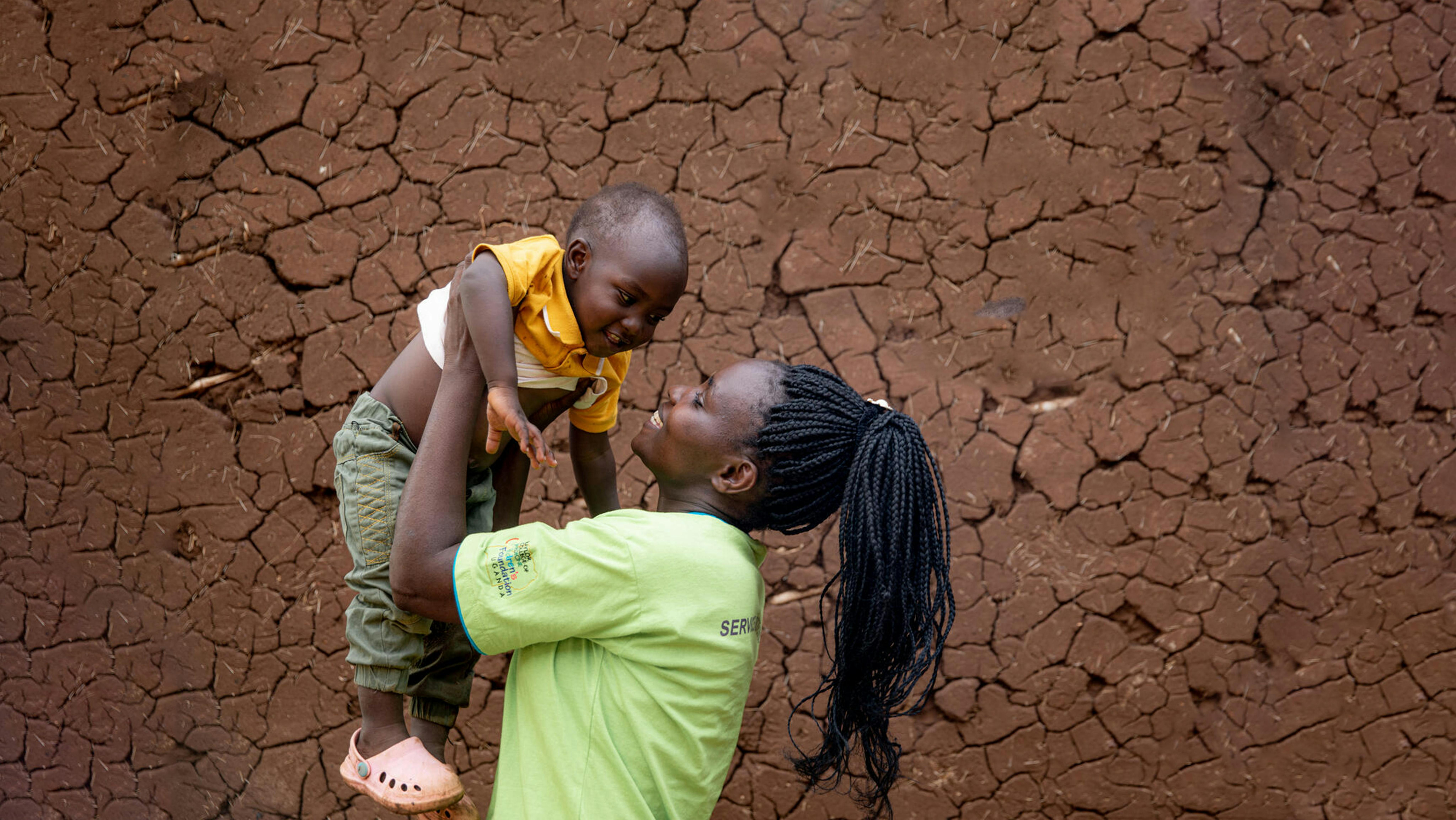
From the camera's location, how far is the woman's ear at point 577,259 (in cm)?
178

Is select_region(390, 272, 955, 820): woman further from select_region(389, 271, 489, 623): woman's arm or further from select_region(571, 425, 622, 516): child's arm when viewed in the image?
select_region(571, 425, 622, 516): child's arm

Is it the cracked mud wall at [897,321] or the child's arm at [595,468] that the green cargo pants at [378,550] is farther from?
the cracked mud wall at [897,321]

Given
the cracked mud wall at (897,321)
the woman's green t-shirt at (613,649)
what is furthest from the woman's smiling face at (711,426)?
the cracked mud wall at (897,321)

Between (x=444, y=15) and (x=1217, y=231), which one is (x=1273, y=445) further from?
(x=444, y=15)

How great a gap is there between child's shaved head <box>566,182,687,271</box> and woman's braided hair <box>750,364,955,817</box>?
35 cm

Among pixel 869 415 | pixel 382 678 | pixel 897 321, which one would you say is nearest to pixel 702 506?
pixel 869 415

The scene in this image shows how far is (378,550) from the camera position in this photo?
1.69 metres

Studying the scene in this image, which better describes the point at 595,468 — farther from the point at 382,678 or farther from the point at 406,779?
the point at 406,779

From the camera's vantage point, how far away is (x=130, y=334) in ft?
9.77

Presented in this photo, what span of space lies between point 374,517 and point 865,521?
0.88m

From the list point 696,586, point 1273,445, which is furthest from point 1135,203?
point 696,586

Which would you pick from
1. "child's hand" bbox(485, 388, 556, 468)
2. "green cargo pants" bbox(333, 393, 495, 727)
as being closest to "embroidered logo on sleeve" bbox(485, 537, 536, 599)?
"child's hand" bbox(485, 388, 556, 468)

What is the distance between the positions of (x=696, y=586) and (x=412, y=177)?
6.75 ft

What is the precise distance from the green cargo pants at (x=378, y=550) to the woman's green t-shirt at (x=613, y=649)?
0.92ft
